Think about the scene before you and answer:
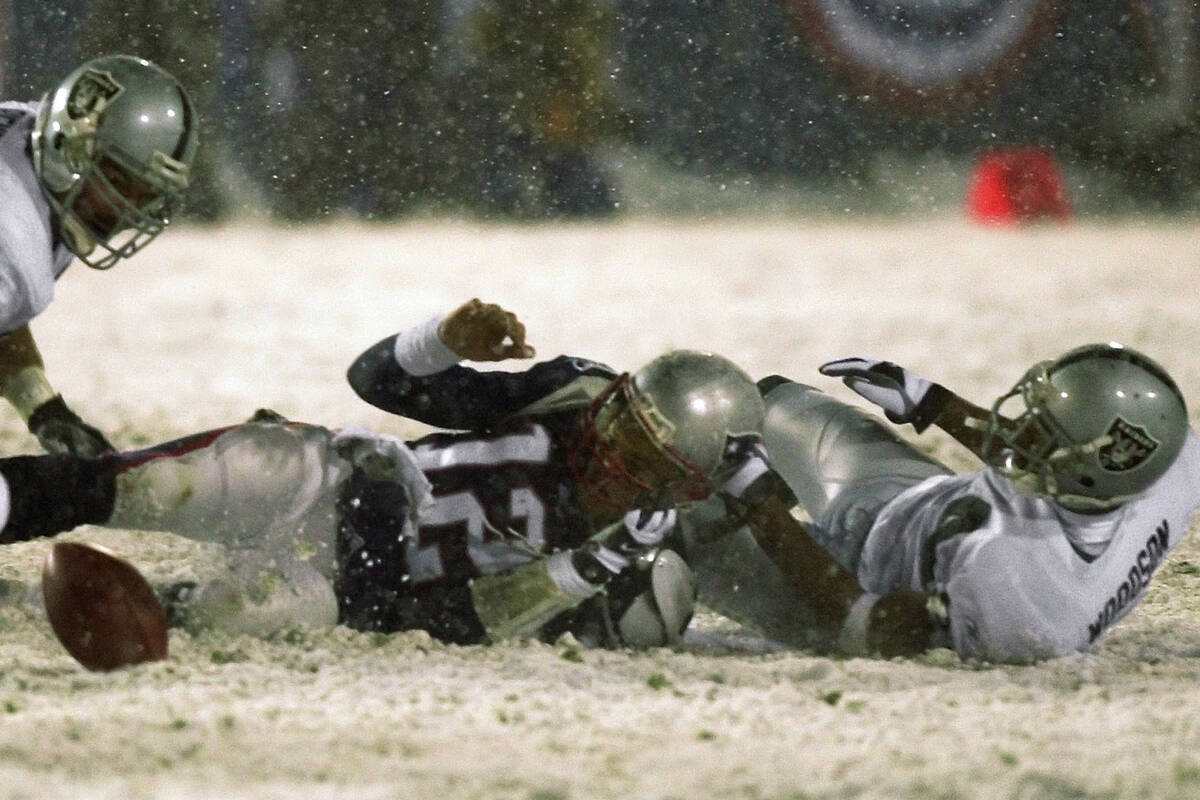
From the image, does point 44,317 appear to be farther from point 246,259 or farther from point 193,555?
point 193,555

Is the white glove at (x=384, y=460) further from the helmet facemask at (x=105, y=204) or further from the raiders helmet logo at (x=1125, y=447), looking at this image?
the raiders helmet logo at (x=1125, y=447)

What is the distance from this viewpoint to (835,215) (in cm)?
1109

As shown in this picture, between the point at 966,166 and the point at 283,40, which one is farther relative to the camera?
the point at 966,166

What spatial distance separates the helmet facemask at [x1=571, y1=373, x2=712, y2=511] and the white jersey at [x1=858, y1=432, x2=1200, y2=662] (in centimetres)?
55

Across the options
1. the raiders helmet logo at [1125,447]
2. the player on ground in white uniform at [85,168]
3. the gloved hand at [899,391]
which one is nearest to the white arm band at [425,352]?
the player on ground in white uniform at [85,168]

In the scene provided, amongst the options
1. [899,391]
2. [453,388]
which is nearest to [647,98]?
[899,391]

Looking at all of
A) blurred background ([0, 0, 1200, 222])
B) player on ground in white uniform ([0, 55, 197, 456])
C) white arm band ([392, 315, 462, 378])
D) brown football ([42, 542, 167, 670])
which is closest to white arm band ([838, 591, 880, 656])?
white arm band ([392, 315, 462, 378])

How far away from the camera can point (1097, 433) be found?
3473 millimetres

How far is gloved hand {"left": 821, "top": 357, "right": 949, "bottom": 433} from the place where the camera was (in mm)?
4105

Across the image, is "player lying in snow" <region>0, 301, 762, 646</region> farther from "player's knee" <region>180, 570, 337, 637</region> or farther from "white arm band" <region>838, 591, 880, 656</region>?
"white arm band" <region>838, 591, 880, 656</region>

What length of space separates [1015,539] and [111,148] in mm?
2009

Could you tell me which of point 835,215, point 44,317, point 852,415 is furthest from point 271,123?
point 852,415

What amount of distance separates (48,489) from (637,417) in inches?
43.7

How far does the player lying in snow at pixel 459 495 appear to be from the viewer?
3445 mm
